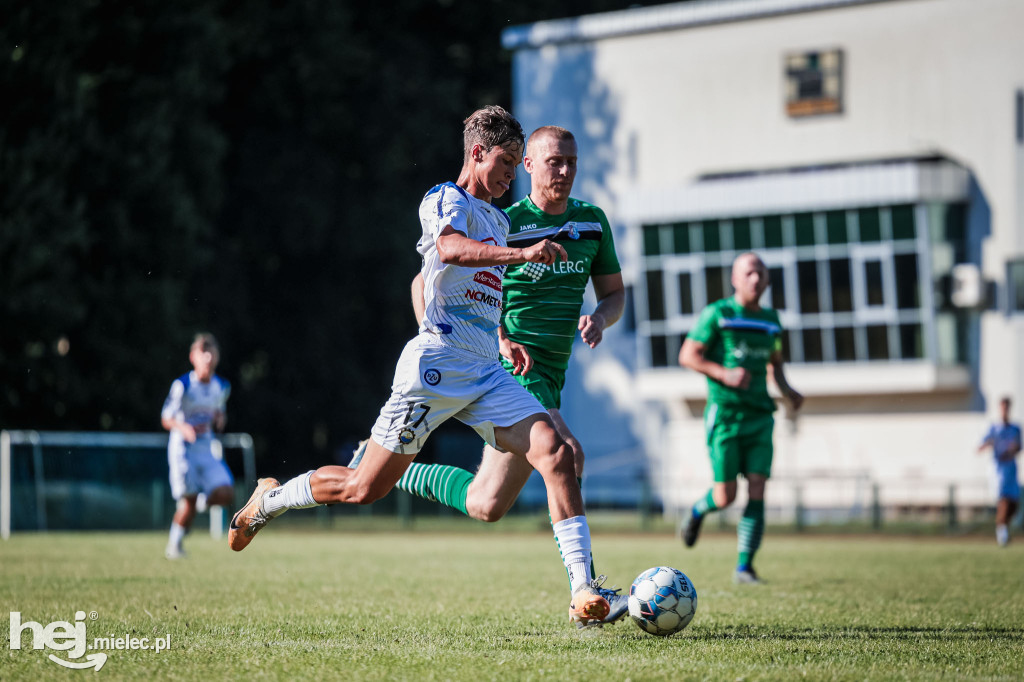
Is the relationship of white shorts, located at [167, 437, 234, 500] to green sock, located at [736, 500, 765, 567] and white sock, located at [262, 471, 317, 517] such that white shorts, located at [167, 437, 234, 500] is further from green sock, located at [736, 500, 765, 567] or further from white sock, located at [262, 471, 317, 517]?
white sock, located at [262, 471, 317, 517]

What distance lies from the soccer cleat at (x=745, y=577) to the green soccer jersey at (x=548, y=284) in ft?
11.7

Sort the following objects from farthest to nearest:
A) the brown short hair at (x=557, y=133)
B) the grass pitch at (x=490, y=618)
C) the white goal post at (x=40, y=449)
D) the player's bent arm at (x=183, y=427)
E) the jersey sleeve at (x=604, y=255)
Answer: the white goal post at (x=40, y=449), the player's bent arm at (x=183, y=427), the jersey sleeve at (x=604, y=255), the brown short hair at (x=557, y=133), the grass pitch at (x=490, y=618)

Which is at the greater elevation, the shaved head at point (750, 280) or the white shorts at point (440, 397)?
the shaved head at point (750, 280)

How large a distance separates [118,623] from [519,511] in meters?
26.0

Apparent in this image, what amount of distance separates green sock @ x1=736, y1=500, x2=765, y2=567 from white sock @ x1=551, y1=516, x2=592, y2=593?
14.1ft

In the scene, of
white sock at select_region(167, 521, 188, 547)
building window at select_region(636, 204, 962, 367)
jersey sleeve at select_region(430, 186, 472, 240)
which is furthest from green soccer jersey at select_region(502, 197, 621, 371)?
building window at select_region(636, 204, 962, 367)

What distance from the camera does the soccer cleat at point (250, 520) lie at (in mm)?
7441

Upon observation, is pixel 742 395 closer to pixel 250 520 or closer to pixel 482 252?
pixel 250 520

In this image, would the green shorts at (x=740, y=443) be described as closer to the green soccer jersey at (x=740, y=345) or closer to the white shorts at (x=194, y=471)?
the green soccer jersey at (x=740, y=345)

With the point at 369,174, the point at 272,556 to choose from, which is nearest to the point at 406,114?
the point at 369,174

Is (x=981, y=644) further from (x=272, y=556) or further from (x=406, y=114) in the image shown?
(x=406, y=114)

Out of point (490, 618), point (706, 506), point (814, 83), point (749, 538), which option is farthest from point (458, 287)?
point (814, 83)

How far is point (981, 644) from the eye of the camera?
679cm

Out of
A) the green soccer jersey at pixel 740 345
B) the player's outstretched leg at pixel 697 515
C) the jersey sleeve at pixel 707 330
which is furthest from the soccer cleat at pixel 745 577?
the jersey sleeve at pixel 707 330
